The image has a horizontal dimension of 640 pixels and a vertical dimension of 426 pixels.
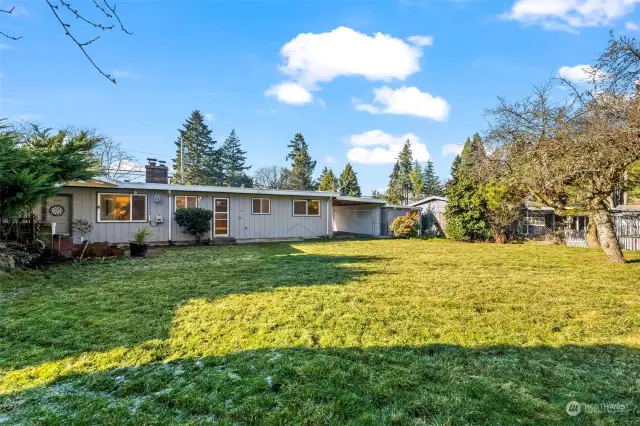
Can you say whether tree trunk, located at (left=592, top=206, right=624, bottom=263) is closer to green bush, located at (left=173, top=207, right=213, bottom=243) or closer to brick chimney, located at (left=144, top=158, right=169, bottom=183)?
green bush, located at (left=173, top=207, right=213, bottom=243)

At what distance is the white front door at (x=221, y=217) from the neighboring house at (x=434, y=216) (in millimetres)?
10751

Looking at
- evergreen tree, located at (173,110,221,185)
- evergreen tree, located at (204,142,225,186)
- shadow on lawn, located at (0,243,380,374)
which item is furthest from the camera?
evergreen tree, located at (204,142,225,186)

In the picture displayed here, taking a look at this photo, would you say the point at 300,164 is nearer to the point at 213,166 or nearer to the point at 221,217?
the point at 213,166

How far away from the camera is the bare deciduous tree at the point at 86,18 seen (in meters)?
1.80

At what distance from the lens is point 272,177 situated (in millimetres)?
36812

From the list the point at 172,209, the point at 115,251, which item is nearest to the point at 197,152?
the point at 172,209

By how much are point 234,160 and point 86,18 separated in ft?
126

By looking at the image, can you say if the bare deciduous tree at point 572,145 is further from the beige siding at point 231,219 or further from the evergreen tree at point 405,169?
the evergreen tree at point 405,169

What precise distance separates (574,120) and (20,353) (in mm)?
9354

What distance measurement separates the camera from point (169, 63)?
6.04 metres

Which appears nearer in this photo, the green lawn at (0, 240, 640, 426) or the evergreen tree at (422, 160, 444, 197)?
the green lawn at (0, 240, 640, 426)

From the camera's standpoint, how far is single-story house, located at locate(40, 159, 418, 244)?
1069 centimetres

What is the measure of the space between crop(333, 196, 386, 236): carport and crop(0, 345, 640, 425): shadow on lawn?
43.4ft

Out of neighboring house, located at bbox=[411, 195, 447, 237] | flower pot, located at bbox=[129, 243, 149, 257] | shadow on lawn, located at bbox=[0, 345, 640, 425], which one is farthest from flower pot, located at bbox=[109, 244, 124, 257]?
neighboring house, located at bbox=[411, 195, 447, 237]
